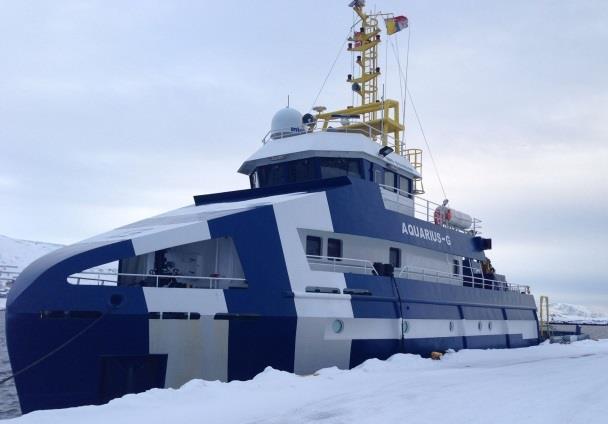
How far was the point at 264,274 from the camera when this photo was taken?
1064 centimetres

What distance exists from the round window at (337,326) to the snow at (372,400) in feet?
3.76

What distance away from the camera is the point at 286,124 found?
55.5ft

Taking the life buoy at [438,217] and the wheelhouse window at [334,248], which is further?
the life buoy at [438,217]

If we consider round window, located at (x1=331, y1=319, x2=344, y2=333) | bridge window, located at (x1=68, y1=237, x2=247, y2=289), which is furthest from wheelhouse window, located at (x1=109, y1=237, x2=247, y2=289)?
round window, located at (x1=331, y1=319, x2=344, y2=333)

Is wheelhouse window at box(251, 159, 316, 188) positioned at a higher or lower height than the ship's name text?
higher

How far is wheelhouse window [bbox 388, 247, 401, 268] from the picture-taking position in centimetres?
1488

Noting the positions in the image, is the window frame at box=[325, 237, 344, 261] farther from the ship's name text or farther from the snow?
the snow

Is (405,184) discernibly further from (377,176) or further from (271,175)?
(271,175)

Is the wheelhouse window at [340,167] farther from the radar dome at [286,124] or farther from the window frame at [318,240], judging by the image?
the window frame at [318,240]

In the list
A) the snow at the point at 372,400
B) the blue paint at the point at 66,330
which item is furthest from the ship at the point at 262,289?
the snow at the point at 372,400

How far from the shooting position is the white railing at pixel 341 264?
1246cm

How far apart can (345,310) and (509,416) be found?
17.1 feet

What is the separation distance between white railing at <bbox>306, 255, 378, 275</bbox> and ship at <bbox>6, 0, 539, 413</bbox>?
0.05 meters

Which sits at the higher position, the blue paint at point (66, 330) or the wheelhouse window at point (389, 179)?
the wheelhouse window at point (389, 179)
